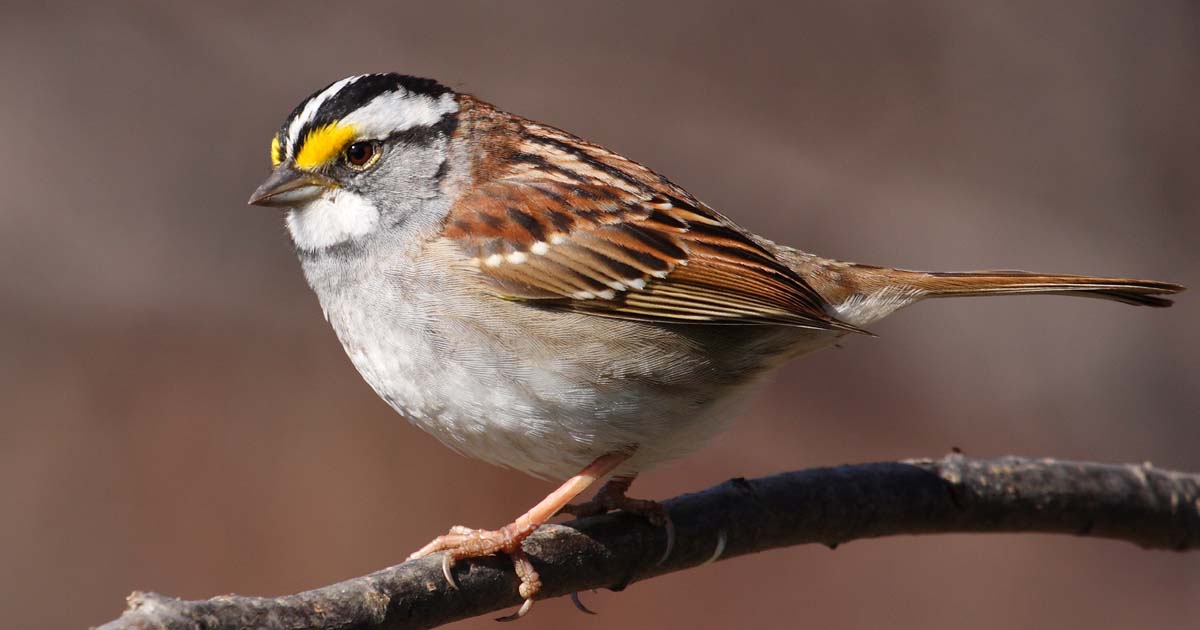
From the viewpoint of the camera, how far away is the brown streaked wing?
333 centimetres

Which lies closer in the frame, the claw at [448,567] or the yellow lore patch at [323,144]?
the claw at [448,567]

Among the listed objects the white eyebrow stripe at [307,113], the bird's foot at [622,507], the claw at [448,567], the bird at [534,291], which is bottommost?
the claw at [448,567]

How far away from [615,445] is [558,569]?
0.39 meters

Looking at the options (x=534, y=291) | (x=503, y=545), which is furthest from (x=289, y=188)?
(x=503, y=545)

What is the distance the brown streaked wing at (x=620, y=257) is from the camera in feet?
10.9

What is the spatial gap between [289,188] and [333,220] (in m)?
0.15

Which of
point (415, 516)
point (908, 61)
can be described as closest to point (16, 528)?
point (415, 516)

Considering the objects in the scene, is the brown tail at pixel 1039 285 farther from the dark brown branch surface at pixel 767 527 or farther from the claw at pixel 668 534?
the claw at pixel 668 534

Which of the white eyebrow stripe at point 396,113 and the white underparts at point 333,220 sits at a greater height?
the white eyebrow stripe at point 396,113

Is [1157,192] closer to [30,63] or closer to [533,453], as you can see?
[533,453]

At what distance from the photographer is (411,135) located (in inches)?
139

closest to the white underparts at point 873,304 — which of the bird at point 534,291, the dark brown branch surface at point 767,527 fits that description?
the bird at point 534,291

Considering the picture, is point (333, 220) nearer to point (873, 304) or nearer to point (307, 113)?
point (307, 113)

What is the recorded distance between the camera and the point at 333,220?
3.44 metres
